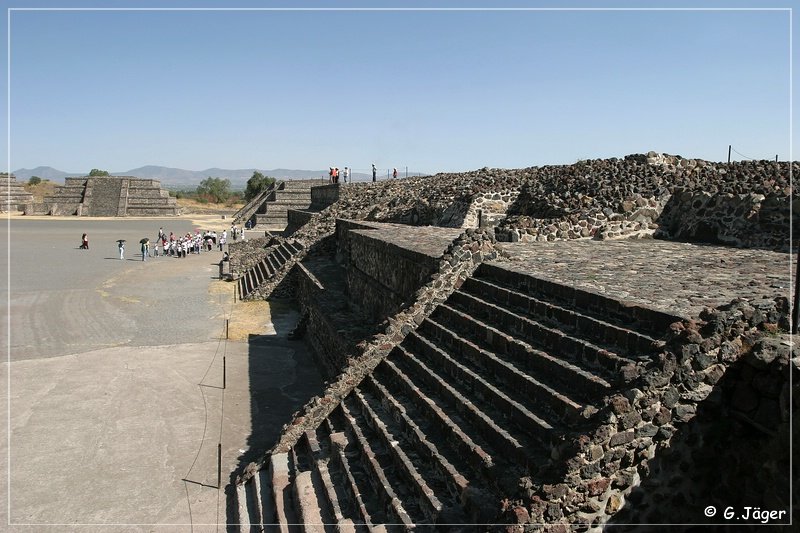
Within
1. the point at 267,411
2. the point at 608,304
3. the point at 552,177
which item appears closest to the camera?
the point at 608,304

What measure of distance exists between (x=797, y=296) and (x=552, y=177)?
12.5 metres

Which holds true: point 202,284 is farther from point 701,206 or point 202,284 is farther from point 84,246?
point 701,206

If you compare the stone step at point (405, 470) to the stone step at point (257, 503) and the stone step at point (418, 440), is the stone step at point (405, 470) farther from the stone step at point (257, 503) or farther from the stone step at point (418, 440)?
the stone step at point (257, 503)

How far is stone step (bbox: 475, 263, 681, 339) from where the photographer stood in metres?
4.77

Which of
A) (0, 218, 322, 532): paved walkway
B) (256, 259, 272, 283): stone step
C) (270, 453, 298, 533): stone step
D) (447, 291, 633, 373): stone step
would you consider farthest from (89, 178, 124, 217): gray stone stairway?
(447, 291, 633, 373): stone step

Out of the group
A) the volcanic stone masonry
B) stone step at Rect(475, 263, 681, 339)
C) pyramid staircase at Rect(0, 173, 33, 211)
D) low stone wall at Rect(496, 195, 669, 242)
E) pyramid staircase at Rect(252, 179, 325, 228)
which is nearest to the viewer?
the volcanic stone masonry

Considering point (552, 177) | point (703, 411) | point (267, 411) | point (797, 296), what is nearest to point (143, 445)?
point (267, 411)

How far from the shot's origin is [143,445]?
25.3 feet

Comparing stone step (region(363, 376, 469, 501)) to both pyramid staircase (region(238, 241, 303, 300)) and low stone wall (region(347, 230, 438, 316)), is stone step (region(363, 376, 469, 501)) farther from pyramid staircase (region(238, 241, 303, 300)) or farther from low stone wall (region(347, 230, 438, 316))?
pyramid staircase (region(238, 241, 303, 300))

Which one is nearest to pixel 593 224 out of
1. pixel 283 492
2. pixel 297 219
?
pixel 283 492

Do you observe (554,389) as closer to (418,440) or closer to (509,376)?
(509,376)

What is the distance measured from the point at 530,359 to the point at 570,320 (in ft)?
1.79

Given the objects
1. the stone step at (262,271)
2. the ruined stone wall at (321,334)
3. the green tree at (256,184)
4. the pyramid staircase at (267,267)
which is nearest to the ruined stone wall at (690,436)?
the ruined stone wall at (321,334)

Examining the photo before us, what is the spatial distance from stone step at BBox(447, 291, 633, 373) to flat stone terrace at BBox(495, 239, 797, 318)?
0.63 metres
